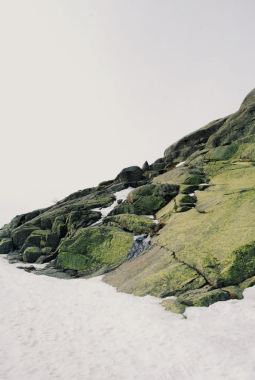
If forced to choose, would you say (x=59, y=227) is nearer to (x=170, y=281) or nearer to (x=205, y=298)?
(x=170, y=281)

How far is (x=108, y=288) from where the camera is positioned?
76.6ft

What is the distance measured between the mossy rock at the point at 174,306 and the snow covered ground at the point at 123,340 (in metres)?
0.33

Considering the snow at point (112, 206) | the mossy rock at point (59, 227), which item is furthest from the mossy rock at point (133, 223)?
the mossy rock at point (59, 227)

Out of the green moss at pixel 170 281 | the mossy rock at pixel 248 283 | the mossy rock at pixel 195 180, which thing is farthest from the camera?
the mossy rock at pixel 195 180

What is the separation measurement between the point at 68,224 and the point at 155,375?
87.9 feet

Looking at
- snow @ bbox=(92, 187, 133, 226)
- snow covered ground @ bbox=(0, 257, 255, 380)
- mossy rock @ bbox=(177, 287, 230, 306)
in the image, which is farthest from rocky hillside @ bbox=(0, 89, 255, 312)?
snow covered ground @ bbox=(0, 257, 255, 380)

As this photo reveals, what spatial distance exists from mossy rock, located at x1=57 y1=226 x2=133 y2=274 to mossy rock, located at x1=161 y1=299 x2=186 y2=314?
9.21 meters

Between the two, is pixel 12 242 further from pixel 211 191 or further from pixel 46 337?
pixel 46 337

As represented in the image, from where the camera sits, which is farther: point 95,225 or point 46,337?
point 95,225

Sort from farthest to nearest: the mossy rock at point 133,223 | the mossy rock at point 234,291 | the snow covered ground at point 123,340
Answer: the mossy rock at point 133,223 < the mossy rock at point 234,291 < the snow covered ground at point 123,340

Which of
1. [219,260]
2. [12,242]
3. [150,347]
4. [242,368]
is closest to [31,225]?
[12,242]

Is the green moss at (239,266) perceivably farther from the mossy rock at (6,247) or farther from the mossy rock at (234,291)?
the mossy rock at (6,247)

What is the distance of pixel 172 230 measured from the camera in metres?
26.1

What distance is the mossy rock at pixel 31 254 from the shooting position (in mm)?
35319
